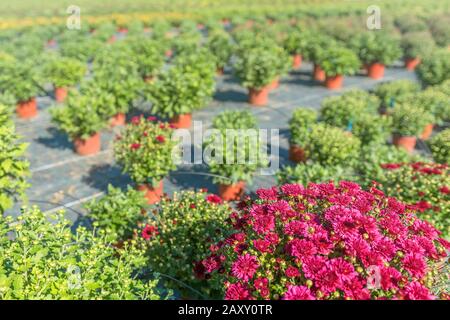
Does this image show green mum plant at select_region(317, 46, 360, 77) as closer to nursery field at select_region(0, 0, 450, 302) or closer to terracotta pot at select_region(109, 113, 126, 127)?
nursery field at select_region(0, 0, 450, 302)

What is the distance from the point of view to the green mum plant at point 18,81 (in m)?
12.3

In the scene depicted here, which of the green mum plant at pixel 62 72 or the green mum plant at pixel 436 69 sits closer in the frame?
the green mum plant at pixel 62 72

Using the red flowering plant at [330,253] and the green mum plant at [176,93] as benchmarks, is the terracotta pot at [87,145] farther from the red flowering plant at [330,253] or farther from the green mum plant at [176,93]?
the red flowering plant at [330,253]

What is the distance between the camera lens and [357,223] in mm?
3242

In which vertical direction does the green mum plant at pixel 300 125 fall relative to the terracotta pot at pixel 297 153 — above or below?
above

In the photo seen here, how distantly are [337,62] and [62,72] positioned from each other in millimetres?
10917

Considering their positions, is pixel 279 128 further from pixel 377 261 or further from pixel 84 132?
pixel 377 261

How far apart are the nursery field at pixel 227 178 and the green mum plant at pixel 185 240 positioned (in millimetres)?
22

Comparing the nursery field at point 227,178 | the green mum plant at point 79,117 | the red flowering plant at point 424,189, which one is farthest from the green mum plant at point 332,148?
the green mum plant at point 79,117

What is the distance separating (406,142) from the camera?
11383 mm

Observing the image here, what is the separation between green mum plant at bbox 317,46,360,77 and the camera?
16.7 m

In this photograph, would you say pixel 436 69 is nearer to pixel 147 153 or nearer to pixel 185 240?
pixel 147 153
